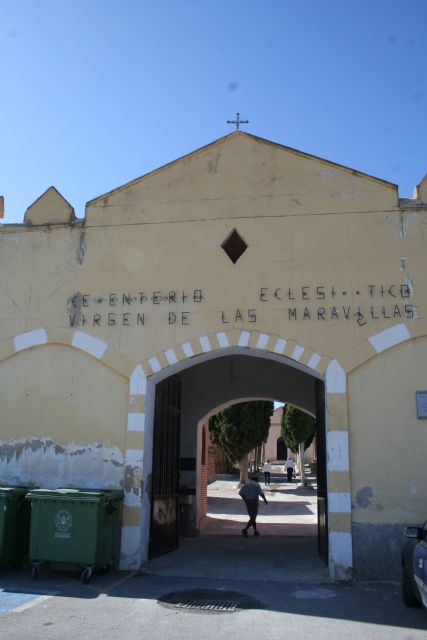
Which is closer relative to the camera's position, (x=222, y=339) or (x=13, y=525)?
(x=13, y=525)

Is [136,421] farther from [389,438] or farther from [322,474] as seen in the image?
[389,438]

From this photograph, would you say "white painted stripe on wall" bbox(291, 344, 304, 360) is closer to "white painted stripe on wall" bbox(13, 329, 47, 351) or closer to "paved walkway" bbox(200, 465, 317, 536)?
"white painted stripe on wall" bbox(13, 329, 47, 351)

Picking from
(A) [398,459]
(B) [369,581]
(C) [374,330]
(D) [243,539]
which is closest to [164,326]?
(C) [374,330]

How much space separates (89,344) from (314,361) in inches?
155

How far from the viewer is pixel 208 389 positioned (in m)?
14.6

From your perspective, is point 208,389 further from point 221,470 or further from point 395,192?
point 221,470

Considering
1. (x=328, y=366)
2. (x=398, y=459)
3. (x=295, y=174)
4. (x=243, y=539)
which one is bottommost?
(x=243, y=539)

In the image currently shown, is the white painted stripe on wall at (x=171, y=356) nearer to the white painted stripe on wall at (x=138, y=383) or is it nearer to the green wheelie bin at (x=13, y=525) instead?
the white painted stripe on wall at (x=138, y=383)

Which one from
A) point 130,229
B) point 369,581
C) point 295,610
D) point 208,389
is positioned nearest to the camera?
point 295,610

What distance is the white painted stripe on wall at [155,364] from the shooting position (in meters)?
10.1

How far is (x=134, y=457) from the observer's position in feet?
32.0

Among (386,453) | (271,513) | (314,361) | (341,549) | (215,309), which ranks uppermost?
(215,309)

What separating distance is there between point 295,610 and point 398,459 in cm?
300

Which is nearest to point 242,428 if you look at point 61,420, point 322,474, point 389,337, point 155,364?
point 322,474
